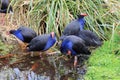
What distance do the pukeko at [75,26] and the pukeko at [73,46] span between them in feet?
1.34

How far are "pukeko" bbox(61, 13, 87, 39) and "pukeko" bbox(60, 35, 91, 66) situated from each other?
16.1 inches

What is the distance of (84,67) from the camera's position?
613 cm

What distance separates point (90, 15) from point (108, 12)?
49cm

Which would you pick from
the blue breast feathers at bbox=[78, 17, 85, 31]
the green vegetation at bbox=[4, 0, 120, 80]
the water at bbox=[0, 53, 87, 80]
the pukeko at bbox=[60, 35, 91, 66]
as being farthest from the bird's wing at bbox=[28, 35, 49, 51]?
the blue breast feathers at bbox=[78, 17, 85, 31]

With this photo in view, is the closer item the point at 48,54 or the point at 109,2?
the point at 48,54

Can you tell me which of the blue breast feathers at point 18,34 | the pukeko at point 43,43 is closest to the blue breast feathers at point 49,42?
the pukeko at point 43,43

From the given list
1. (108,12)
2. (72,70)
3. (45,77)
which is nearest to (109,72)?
(72,70)

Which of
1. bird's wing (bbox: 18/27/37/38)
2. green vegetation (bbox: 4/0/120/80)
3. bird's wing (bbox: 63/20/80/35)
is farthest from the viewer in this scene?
green vegetation (bbox: 4/0/120/80)

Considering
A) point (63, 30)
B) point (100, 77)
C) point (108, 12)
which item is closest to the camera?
point (100, 77)

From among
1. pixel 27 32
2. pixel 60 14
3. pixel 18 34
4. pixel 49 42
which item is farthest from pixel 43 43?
pixel 60 14

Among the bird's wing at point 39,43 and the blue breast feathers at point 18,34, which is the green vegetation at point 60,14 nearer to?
the blue breast feathers at point 18,34

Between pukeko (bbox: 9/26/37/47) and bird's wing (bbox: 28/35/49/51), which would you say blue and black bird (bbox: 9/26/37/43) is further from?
bird's wing (bbox: 28/35/49/51)

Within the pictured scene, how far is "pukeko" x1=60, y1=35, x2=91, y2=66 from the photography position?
20.8ft

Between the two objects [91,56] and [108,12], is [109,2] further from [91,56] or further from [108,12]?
[91,56]
